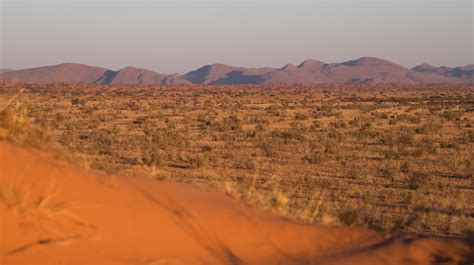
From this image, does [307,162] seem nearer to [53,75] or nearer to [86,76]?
[53,75]

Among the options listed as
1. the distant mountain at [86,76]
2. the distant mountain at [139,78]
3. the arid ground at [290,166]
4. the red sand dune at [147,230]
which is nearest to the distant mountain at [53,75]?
the distant mountain at [86,76]

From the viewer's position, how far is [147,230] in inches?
243

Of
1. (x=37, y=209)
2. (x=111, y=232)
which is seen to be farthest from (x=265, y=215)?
(x=37, y=209)

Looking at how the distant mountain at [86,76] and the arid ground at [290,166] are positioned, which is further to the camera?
the distant mountain at [86,76]

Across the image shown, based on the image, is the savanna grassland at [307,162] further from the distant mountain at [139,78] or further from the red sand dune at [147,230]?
the distant mountain at [139,78]

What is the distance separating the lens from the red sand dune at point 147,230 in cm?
560

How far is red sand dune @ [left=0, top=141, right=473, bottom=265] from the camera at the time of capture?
560 cm

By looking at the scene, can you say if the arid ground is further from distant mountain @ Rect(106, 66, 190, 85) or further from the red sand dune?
distant mountain @ Rect(106, 66, 190, 85)

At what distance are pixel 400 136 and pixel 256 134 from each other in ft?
21.7

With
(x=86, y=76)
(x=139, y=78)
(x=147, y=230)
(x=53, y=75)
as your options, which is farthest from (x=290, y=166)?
(x=86, y=76)

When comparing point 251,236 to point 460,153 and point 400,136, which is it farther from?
point 400,136

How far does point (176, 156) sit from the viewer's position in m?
21.1

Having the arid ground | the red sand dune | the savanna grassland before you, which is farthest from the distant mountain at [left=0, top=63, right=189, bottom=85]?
the red sand dune

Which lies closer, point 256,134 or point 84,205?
point 84,205
